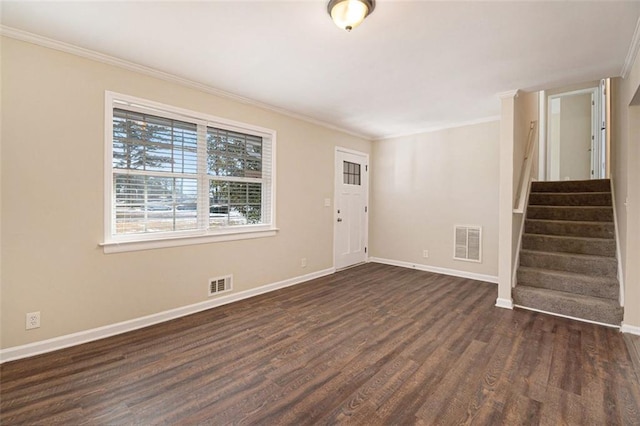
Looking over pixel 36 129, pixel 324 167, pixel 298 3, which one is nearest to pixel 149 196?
pixel 36 129

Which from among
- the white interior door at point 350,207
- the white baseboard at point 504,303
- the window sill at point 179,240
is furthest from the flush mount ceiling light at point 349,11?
the white baseboard at point 504,303

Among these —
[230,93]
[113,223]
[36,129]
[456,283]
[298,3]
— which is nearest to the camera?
[298,3]

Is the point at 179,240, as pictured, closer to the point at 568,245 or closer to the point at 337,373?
the point at 337,373

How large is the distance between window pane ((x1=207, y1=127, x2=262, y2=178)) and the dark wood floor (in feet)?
5.44

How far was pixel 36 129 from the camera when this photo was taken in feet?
7.54

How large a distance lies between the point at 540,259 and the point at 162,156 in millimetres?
4633

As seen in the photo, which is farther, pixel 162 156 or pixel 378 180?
pixel 378 180

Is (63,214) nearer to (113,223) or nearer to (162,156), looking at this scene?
(113,223)

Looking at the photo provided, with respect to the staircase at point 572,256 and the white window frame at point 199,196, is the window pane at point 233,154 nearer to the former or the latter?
the white window frame at point 199,196

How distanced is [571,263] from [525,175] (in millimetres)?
1232

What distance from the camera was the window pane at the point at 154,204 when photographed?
277 centimetres

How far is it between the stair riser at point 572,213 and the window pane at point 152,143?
4.78m

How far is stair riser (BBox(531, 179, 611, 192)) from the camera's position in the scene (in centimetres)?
426

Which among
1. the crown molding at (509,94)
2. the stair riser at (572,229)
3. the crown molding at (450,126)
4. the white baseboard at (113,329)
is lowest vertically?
the white baseboard at (113,329)
